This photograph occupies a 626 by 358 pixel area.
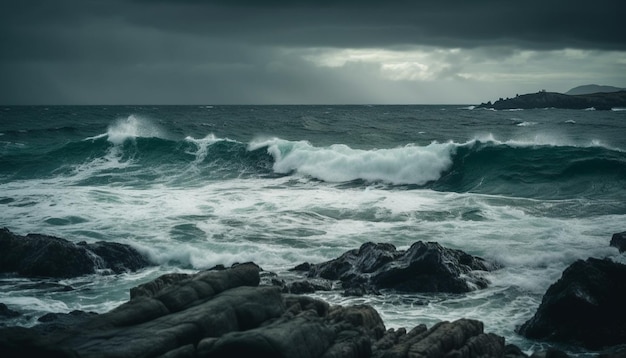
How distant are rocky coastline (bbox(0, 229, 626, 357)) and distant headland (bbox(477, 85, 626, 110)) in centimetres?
12705

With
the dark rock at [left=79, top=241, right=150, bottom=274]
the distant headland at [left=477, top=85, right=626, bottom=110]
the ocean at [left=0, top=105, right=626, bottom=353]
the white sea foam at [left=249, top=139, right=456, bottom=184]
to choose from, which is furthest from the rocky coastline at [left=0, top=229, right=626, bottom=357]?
the distant headland at [left=477, top=85, right=626, bottom=110]

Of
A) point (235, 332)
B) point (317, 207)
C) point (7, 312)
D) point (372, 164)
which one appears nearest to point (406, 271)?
point (235, 332)

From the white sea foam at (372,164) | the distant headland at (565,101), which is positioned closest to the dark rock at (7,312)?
the white sea foam at (372,164)

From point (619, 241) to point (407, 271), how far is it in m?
7.52

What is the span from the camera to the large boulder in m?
14.7

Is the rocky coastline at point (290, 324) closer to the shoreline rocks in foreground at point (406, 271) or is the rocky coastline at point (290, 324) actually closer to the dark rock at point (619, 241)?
the shoreline rocks in foreground at point (406, 271)

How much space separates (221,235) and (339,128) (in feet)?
162

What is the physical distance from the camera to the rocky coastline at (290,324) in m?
7.99

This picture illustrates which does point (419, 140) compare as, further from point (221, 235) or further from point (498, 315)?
point (498, 315)

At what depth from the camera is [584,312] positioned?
38.0 ft

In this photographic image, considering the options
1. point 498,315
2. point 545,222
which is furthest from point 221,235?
point 545,222

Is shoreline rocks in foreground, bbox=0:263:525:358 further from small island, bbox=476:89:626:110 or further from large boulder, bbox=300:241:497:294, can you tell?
small island, bbox=476:89:626:110

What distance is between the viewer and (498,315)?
13.0m

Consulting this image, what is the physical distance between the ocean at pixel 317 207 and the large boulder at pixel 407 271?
1.48ft
